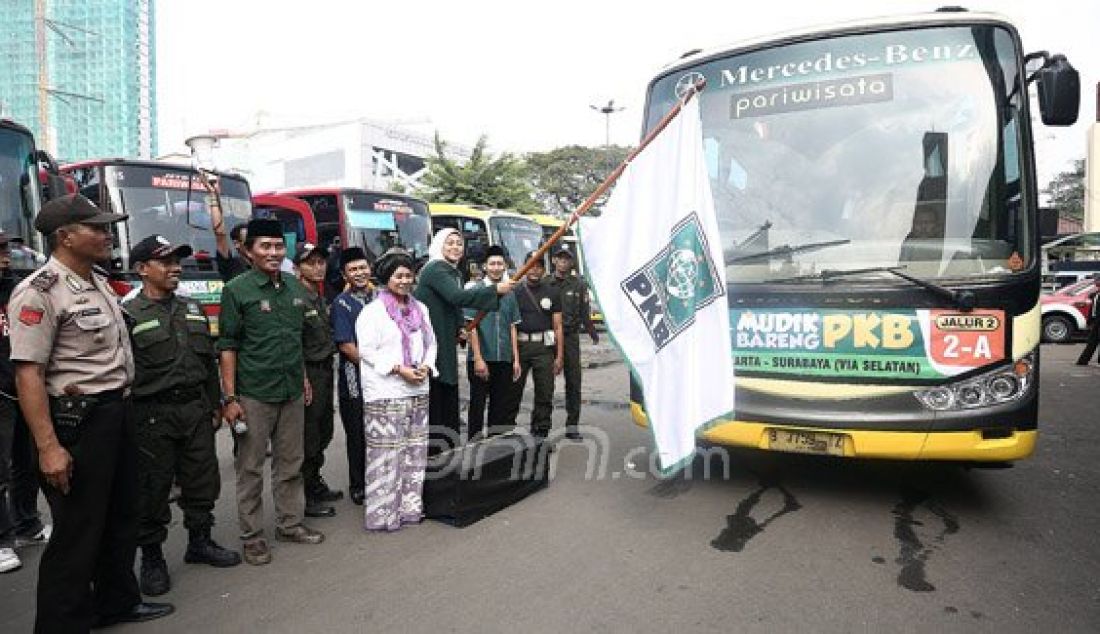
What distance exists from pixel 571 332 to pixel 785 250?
295cm

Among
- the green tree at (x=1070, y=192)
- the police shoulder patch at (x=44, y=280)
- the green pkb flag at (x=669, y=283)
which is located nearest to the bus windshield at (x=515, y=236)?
the green pkb flag at (x=669, y=283)

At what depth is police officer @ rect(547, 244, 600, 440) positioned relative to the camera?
6906 mm

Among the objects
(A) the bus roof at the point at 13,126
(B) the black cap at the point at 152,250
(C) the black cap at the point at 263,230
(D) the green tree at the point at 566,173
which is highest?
(D) the green tree at the point at 566,173

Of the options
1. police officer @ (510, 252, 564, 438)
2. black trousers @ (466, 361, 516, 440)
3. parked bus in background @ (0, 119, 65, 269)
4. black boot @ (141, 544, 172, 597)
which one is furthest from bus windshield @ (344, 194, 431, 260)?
black boot @ (141, 544, 172, 597)

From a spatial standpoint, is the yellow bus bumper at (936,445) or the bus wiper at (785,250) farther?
the bus wiper at (785,250)

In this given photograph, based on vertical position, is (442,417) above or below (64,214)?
below

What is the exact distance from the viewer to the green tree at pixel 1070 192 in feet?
146

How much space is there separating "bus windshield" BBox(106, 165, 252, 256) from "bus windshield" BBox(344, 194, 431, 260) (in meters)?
3.57

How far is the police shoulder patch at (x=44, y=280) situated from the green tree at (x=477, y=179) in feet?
83.8

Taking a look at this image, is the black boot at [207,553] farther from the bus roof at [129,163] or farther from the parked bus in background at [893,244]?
the bus roof at [129,163]

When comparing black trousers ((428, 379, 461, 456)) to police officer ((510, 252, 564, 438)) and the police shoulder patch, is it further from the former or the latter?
the police shoulder patch

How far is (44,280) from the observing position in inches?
112

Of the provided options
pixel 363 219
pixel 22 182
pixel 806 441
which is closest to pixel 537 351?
pixel 806 441

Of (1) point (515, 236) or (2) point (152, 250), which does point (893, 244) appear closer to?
(2) point (152, 250)
